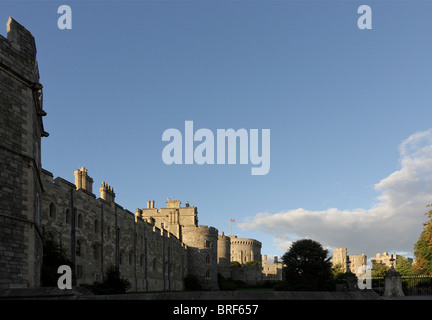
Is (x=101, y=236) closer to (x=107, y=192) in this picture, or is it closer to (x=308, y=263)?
(x=107, y=192)

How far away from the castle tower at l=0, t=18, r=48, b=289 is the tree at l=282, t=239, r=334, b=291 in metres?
35.3

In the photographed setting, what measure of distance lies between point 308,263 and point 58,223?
1141 inches

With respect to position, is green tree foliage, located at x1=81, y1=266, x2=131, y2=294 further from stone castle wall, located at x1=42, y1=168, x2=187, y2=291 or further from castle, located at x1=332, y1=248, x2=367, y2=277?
castle, located at x1=332, y1=248, x2=367, y2=277

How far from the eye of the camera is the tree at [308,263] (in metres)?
48.2

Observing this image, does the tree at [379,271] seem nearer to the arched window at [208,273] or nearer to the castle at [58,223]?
the arched window at [208,273]

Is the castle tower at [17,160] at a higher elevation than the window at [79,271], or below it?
higher

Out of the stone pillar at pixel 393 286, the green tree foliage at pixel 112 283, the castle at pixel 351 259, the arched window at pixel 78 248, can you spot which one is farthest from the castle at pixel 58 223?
the castle at pixel 351 259

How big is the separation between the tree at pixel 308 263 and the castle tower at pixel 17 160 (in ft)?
116

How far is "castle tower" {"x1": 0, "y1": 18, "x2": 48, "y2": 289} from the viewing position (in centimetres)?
1586

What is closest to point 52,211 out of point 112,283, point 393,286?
point 112,283

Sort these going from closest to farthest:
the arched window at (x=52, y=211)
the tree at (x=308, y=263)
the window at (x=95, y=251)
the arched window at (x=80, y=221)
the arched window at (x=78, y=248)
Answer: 1. the arched window at (x=52, y=211)
2. the arched window at (x=78, y=248)
3. the arched window at (x=80, y=221)
4. the window at (x=95, y=251)
5. the tree at (x=308, y=263)

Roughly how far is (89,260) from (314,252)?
2592 cm

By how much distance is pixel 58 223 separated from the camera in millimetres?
28875
